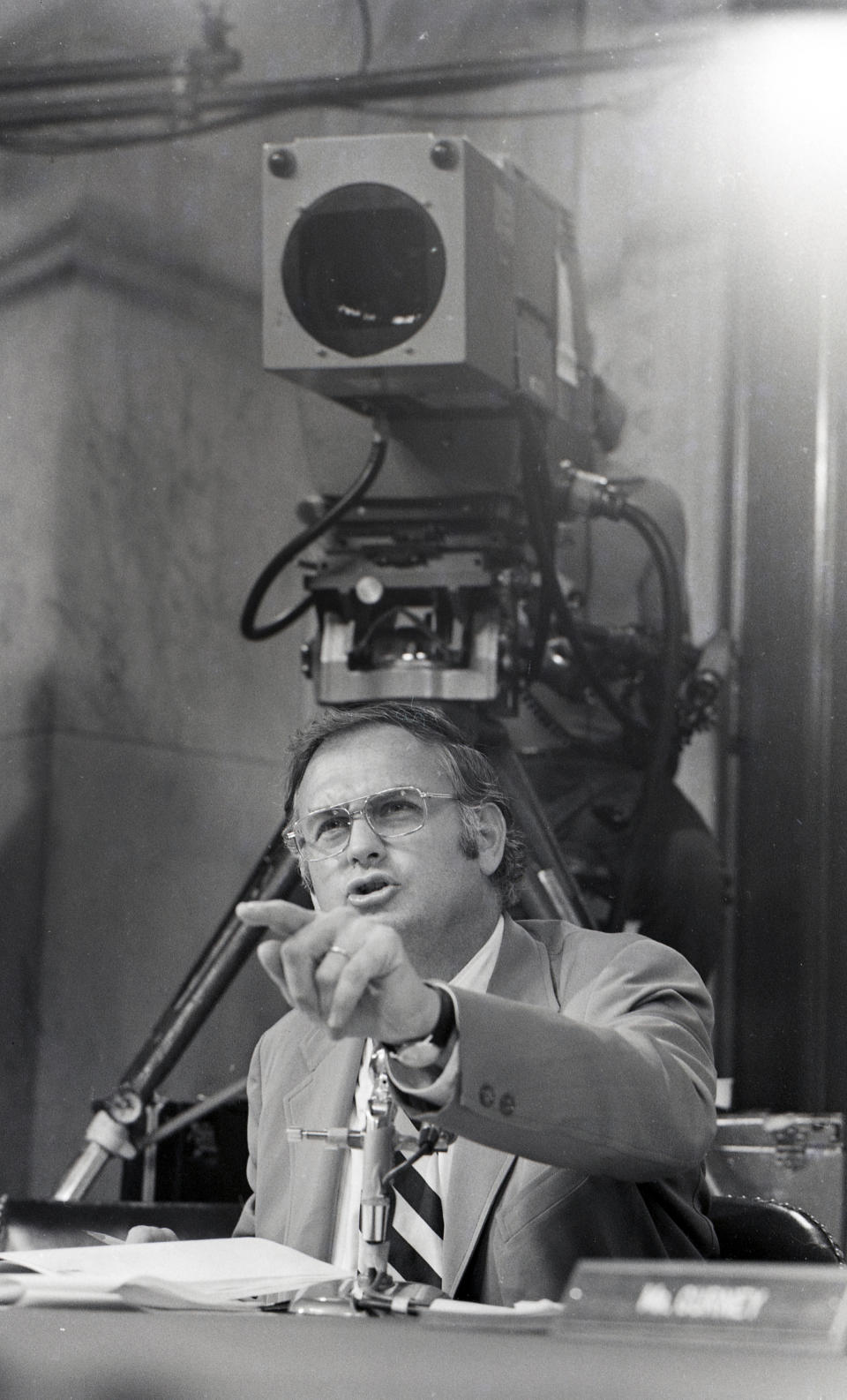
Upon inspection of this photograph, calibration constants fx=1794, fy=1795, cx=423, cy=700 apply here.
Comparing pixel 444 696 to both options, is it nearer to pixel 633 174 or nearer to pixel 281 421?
pixel 281 421

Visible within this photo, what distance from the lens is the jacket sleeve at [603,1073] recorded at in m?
1.05

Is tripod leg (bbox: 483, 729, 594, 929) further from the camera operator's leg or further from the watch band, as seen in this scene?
the watch band

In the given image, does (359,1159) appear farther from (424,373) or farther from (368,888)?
(424,373)

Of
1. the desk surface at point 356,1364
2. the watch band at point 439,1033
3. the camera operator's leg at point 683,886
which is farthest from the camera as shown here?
the camera operator's leg at point 683,886

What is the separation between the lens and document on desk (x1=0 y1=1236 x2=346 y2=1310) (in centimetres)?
91

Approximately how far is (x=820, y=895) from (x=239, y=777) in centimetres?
102

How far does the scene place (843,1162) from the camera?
2520 mm

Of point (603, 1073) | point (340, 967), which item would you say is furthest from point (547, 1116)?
point (340, 967)

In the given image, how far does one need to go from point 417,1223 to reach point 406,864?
290 mm

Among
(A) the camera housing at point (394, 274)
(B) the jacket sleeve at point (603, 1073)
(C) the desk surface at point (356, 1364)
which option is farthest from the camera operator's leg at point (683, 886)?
(C) the desk surface at point (356, 1364)

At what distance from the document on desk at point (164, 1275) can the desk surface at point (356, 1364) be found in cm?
12

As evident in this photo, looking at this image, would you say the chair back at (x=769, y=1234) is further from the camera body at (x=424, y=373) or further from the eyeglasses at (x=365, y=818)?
the camera body at (x=424, y=373)

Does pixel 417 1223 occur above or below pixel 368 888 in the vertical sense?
below

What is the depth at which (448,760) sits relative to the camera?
160 centimetres
